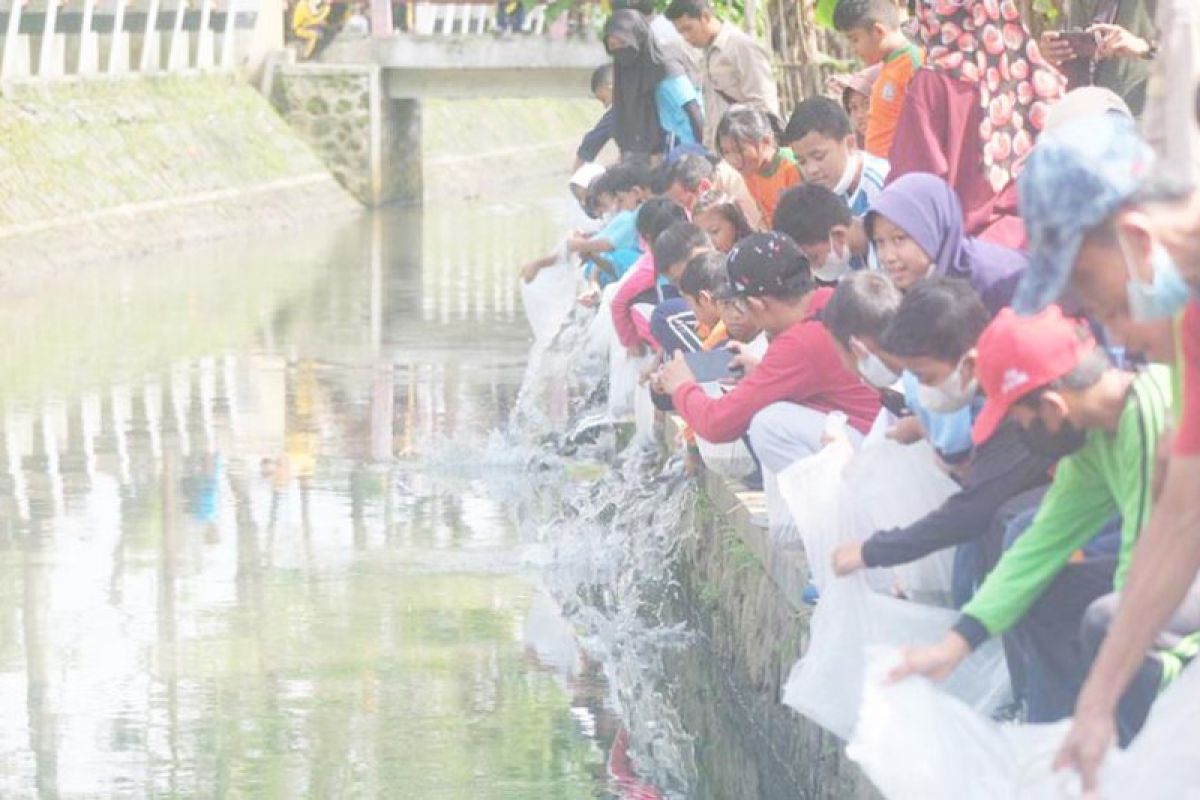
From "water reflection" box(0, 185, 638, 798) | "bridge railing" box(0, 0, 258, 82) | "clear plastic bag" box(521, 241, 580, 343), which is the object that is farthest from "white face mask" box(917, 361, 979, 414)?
"bridge railing" box(0, 0, 258, 82)

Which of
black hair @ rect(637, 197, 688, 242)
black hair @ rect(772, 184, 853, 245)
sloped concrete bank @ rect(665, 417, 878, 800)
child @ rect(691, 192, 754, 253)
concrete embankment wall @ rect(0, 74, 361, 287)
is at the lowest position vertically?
concrete embankment wall @ rect(0, 74, 361, 287)

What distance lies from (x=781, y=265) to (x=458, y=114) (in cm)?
3197

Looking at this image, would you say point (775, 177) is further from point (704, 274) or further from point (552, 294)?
point (552, 294)

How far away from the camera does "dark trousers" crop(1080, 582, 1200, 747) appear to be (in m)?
4.73

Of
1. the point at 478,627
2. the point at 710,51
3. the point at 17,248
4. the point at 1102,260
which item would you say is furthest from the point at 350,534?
the point at 17,248

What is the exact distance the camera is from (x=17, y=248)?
21594mm

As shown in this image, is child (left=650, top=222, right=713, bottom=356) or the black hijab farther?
the black hijab

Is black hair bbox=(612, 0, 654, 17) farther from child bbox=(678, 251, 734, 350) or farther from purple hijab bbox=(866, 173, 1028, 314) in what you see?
purple hijab bbox=(866, 173, 1028, 314)

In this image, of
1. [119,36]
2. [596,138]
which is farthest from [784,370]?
[119,36]

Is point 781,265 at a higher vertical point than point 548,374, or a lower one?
higher

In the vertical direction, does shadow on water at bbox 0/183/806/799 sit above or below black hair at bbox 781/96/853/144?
below

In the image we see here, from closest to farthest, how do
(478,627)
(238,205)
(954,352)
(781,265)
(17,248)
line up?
(954,352) → (781,265) → (478,627) → (17,248) → (238,205)

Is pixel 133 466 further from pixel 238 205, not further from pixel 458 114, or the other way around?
pixel 458 114

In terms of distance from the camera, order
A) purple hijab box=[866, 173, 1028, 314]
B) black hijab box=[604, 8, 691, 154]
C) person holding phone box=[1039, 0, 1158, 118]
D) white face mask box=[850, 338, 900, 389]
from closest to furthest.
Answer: white face mask box=[850, 338, 900, 389]
purple hijab box=[866, 173, 1028, 314]
person holding phone box=[1039, 0, 1158, 118]
black hijab box=[604, 8, 691, 154]
